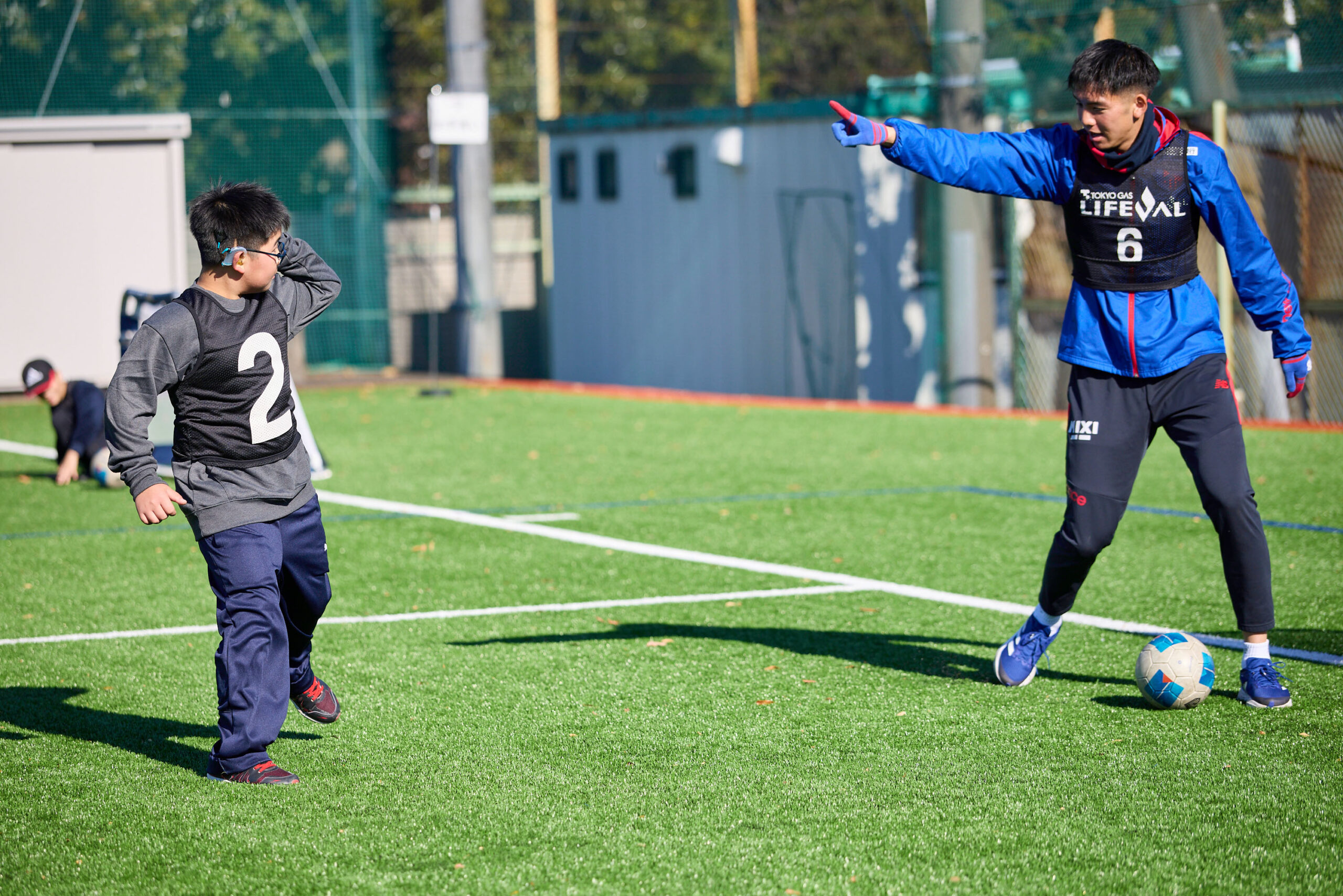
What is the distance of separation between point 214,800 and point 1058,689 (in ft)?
9.37

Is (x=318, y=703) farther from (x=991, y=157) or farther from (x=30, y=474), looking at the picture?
(x=30, y=474)

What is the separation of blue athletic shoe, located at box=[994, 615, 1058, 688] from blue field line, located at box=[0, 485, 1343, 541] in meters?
3.70

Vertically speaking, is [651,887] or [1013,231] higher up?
[1013,231]

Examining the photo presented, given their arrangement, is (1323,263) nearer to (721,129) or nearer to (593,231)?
(721,129)

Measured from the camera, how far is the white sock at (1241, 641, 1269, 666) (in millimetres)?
5227

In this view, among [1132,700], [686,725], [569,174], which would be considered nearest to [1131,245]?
[1132,700]

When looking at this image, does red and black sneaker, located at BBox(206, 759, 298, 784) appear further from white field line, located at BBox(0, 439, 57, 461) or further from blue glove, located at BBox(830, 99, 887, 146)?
white field line, located at BBox(0, 439, 57, 461)

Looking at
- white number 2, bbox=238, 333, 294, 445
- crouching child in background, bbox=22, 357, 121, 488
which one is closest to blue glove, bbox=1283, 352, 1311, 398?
white number 2, bbox=238, 333, 294, 445

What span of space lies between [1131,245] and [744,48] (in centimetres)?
1432

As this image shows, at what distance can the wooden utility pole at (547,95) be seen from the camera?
2070 centimetres

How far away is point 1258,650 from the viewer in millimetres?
5234

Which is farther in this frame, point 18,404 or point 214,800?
point 18,404

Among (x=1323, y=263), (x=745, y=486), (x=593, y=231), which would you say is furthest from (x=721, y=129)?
(x=745, y=486)

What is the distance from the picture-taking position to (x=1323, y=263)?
41.7 feet
